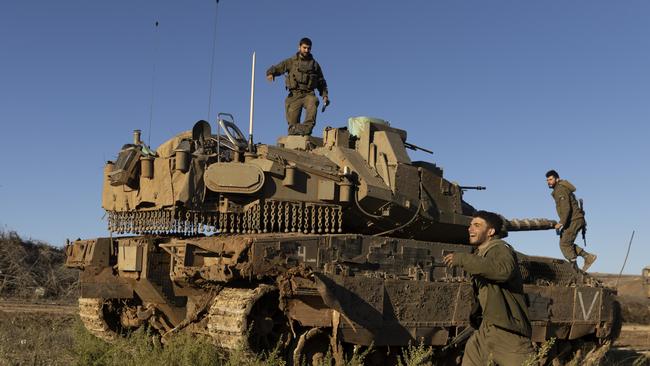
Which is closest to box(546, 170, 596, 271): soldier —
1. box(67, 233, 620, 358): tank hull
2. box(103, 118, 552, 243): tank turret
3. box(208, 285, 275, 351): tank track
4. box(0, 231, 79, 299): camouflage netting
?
box(67, 233, 620, 358): tank hull

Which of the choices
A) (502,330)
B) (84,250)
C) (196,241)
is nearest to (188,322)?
(196,241)

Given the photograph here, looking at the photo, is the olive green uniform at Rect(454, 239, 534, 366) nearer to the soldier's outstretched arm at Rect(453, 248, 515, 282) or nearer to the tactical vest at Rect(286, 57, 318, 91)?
the soldier's outstretched arm at Rect(453, 248, 515, 282)

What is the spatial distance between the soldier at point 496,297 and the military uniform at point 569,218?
6.93 metres

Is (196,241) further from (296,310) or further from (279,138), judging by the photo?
(279,138)

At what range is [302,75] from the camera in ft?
38.3

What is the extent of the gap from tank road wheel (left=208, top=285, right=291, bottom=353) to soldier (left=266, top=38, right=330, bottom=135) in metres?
3.67

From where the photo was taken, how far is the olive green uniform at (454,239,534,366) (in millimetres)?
5602

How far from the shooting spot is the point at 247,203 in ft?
31.1

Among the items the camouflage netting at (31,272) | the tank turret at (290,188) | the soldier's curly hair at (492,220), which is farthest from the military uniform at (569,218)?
the camouflage netting at (31,272)

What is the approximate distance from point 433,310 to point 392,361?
817 mm

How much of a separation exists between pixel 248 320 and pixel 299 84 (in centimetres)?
466

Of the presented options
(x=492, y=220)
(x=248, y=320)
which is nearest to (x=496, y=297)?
(x=492, y=220)

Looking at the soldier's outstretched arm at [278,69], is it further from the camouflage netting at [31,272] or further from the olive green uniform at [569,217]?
the camouflage netting at [31,272]

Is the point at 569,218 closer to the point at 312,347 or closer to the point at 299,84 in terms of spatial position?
the point at 299,84
